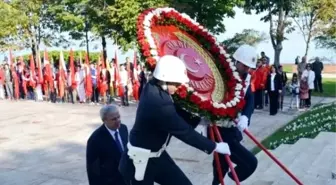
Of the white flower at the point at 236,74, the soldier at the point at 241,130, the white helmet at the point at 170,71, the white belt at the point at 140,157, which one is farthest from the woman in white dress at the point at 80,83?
the white helmet at the point at 170,71

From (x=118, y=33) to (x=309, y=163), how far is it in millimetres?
20573

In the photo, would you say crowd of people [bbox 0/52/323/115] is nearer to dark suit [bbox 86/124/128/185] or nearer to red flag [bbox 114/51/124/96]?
red flag [bbox 114/51/124/96]

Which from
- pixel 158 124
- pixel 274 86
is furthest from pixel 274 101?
pixel 158 124

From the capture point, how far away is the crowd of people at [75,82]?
20148 millimetres

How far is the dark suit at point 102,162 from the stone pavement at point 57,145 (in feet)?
9.39

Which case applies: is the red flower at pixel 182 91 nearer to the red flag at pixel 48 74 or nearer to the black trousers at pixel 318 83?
the red flag at pixel 48 74

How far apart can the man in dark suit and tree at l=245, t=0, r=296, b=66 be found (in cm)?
2303

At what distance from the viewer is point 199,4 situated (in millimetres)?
27062

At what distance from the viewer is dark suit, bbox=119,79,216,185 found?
402 cm

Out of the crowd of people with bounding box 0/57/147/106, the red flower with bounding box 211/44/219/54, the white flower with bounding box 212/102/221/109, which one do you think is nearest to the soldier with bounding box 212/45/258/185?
the red flower with bounding box 211/44/219/54

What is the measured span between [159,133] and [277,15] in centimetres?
2530

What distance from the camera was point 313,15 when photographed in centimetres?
2652

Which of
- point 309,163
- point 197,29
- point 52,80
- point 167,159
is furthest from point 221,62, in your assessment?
point 52,80

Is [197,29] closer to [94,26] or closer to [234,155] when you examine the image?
[234,155]
